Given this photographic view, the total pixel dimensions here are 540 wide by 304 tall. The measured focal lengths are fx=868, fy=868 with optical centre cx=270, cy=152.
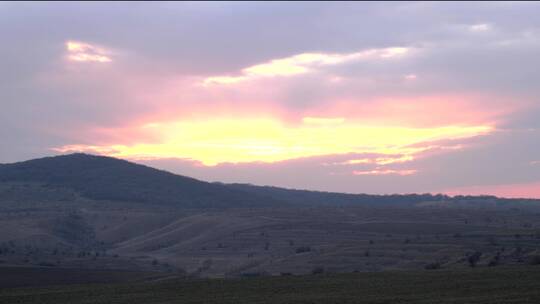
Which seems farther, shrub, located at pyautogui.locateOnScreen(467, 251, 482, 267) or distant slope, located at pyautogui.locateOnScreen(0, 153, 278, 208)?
distant slope, located at pyautogui.locateOnScreen(0, 153, 278, 208)

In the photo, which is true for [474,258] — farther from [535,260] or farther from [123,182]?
[123,182]

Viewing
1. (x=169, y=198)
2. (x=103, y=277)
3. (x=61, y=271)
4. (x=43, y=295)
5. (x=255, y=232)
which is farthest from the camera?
(x=169, y=198)

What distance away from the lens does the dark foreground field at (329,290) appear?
123ft

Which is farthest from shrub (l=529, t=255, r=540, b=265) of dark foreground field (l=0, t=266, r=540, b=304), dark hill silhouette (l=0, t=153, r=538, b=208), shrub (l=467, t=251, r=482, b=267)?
dark hill silhouette (l=0, t=153, r=538, b=208)

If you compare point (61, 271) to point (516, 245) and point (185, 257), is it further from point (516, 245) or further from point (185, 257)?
point (516, 245)

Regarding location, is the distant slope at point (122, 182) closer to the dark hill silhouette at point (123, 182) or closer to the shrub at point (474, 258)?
the dark hill silhouette at point (123, 182)

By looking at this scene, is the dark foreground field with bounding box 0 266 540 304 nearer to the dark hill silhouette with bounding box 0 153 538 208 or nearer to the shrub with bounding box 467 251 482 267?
the shrub with bounding box 467 251 482 267

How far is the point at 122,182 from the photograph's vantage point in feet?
540

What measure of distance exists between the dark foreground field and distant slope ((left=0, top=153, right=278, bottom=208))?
10166cm

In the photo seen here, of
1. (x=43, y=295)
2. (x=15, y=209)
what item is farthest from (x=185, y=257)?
(x=15, y=209)

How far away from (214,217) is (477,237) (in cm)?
3958

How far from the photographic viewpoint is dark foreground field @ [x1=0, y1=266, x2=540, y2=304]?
3762cm

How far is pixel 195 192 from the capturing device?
16775cm

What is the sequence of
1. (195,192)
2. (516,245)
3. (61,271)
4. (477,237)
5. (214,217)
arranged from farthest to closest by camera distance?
(195,192) → (214,217) → (477,237) → (516,245) → (61,271)
